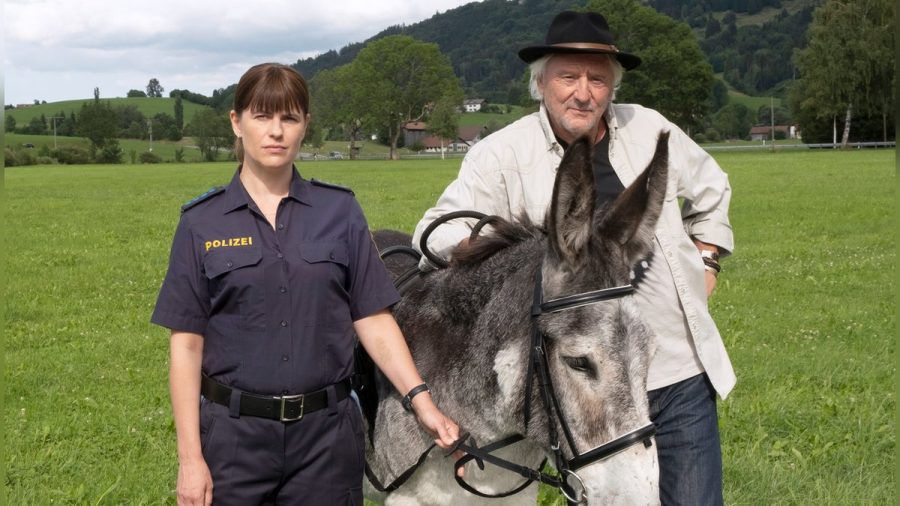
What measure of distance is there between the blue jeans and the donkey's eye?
1.07 metres

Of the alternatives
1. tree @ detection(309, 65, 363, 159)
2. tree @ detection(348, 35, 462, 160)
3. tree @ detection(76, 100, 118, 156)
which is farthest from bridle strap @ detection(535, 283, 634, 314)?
tree @ detection(76, 100, 118, 156)

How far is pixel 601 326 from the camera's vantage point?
2.82 metres

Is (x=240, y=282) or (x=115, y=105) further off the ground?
(x=115, y=105)

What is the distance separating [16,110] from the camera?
157 metres

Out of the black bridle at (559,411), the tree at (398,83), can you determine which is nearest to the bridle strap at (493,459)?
the black bridle at (559,411)

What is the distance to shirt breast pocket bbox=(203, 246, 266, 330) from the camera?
304 centimetres

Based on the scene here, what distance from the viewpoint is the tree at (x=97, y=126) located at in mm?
99875

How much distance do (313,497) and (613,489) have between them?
3.76 ft

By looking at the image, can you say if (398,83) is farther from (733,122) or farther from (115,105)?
(115,105)

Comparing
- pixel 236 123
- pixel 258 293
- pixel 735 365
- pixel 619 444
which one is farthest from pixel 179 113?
pixel 619 444

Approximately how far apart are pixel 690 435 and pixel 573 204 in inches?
58.5

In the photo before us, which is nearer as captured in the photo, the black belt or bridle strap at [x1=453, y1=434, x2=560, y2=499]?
the black belt

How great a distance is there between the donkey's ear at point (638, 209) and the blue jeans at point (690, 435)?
1007 mm

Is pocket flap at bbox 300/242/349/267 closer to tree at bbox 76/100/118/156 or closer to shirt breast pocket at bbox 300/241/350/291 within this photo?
shirt breast pocket at bbox 300/241/350/291
